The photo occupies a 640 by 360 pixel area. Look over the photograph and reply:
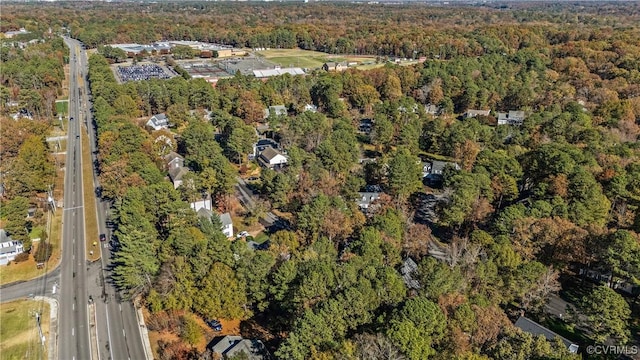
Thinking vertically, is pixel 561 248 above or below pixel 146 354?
above

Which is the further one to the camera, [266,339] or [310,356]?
[266,339]

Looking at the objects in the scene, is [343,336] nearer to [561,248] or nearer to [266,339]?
[266,339]

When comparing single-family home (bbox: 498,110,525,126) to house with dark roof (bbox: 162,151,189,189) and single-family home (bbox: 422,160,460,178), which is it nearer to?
single-family home (bbox: 422,160,460,178)

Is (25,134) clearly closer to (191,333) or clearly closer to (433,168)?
(191,333)

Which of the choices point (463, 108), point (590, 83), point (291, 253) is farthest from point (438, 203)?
point (590, 83)

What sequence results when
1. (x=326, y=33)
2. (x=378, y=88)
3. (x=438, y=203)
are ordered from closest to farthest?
1. (x=438, y=203)
2. (x=378, y=88)
3. (x=326, y=33)

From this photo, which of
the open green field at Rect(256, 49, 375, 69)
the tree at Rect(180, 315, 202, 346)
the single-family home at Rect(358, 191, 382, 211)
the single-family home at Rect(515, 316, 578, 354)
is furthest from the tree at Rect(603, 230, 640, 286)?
the open green field at Rect(256, 49, 375, 69)

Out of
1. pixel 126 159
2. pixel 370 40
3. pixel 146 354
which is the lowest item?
pixel 146 354
